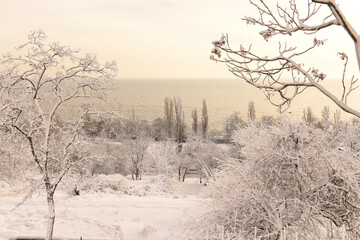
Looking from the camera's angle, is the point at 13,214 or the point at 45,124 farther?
the point at 13,214

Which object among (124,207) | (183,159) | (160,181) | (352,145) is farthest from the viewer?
(183,159)

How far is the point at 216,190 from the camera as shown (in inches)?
338

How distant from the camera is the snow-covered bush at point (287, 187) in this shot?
7.65 metres

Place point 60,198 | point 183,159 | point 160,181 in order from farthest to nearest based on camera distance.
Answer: point 183,159, point 160,181, point 60,198

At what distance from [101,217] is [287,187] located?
14656 mm

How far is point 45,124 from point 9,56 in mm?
3290

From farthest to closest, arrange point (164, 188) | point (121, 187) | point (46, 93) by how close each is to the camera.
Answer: point (164, 188)
point (121, 187)
point (46, 93)

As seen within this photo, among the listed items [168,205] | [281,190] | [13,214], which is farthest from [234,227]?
[13,214]

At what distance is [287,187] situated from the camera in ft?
28.1

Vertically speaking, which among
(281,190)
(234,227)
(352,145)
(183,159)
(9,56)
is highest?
(9,56)

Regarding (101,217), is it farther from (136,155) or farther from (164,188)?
(136,155)

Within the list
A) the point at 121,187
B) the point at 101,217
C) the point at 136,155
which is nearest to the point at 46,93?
the point at 101,217

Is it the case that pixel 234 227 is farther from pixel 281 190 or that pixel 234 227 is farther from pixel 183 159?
pixel 183 159

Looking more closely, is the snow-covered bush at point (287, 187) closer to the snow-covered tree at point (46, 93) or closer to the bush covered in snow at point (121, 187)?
the snow-covered tree at point (46, 93)
